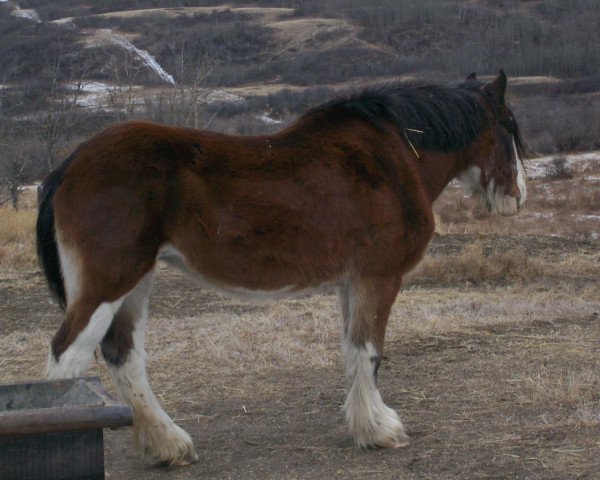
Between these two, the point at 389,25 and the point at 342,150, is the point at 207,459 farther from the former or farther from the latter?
the point at 389,25

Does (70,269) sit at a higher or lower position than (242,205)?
lower

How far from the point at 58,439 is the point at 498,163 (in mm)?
3529

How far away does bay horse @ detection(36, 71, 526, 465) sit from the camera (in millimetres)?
4641

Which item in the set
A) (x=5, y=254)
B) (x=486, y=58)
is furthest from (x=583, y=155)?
(x=486, y=58)

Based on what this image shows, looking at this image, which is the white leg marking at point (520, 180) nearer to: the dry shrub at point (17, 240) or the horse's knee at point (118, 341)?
the horse's knee at point (118, 341)

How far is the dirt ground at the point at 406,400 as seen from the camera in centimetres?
490

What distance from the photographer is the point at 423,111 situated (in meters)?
5.64

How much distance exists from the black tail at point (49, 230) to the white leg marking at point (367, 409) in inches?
69.0

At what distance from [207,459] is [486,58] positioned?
3011 inches

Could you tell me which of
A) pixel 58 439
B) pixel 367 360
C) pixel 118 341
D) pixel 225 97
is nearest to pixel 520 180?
pixel 367 360

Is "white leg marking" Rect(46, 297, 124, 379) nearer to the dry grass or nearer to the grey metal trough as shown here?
the grey metal trough

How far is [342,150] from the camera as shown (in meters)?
5.28

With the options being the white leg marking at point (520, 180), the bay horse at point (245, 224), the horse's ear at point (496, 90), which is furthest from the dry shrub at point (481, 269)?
the bay horse at point (245, 224)

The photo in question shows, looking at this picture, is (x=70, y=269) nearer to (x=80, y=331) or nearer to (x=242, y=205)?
(x=80, y=331)
